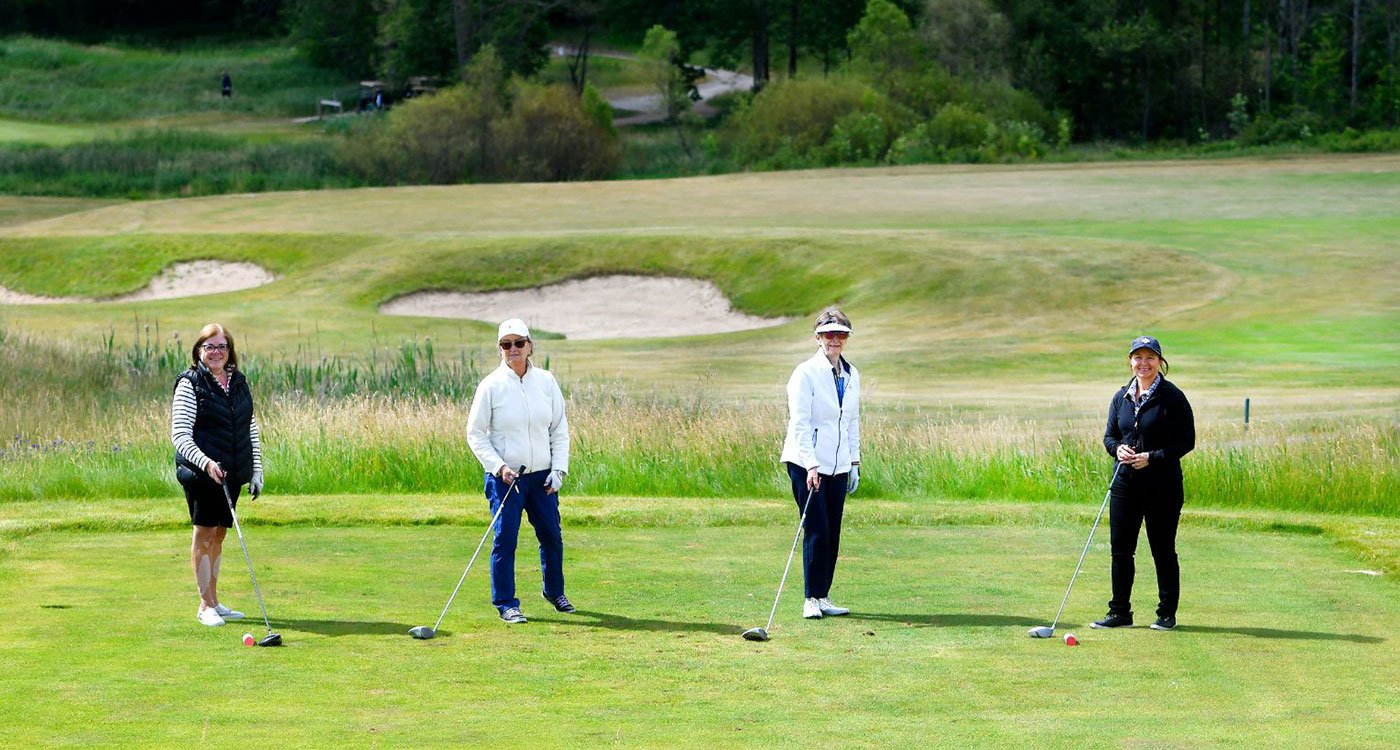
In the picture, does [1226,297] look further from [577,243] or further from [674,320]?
[577,243]

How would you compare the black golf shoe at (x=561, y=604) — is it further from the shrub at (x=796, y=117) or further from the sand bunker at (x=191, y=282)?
the shrub at (x=796, y=117)

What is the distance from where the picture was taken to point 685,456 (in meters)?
19.1

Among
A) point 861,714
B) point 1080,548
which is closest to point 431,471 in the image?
point 1080,548

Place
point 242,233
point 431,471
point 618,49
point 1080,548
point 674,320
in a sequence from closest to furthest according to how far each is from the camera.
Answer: point 1080,548 < point 431,471 < point 674,320 < point 242,233 < point 618,49

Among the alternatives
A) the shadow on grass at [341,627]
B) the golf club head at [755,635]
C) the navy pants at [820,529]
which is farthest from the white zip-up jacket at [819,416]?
the shadow on grass at [341,627]

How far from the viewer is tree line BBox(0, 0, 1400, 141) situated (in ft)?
250

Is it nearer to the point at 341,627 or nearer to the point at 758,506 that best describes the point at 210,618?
the point at 341,627

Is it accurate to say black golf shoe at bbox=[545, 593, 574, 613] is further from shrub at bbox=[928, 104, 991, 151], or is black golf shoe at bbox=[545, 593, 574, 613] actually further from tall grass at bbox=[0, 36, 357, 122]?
tall grass at bbox=[0, 36, 357, 122]

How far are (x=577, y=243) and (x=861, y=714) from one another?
34.5 meters

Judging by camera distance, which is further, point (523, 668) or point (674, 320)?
point (674, 320)

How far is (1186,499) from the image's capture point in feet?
57.2

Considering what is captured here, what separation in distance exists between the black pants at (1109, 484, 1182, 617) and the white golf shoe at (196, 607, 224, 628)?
17.7 ft

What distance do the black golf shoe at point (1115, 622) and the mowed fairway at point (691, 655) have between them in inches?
6.6

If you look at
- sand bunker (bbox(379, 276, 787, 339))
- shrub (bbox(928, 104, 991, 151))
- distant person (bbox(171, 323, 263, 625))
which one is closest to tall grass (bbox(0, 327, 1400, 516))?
distant person (bbox(171, 323, 263, 625))
